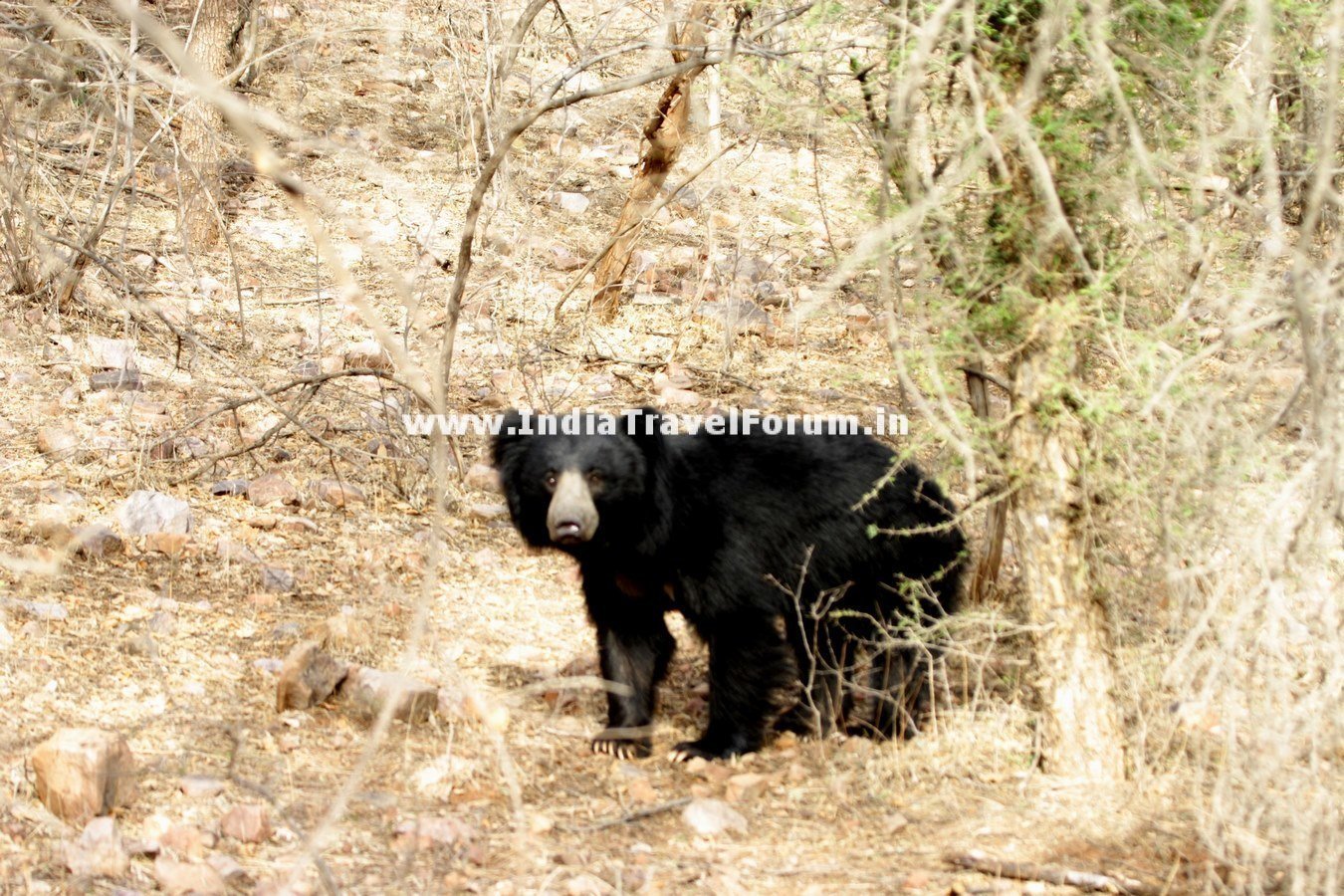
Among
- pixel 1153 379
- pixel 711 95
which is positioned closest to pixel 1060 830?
pixel 1153 379

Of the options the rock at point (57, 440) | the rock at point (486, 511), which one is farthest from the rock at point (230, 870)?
the rock at point (57, 440)

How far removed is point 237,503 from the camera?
571 centimetres

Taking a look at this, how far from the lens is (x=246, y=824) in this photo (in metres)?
3.37

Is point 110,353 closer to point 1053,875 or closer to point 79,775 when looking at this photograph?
point 79,775

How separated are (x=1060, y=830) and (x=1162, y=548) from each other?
74cm

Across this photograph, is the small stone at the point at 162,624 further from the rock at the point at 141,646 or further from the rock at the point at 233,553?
the rock at the point at 233,553

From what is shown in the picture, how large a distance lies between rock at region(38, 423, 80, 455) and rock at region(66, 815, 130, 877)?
2979 mm

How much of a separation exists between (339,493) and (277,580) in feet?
2.71

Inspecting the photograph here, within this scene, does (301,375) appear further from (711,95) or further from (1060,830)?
(1060,830)

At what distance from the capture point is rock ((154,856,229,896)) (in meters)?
3.04

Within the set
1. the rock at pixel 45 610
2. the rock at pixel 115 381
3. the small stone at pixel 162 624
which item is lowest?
the small stone at pixel 162 624

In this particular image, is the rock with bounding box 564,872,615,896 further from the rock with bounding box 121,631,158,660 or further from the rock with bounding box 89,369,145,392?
the rock with bounding box 89,369,145,392

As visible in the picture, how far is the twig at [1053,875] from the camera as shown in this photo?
3.14m

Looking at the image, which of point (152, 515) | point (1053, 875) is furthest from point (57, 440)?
point (1053, 875)
